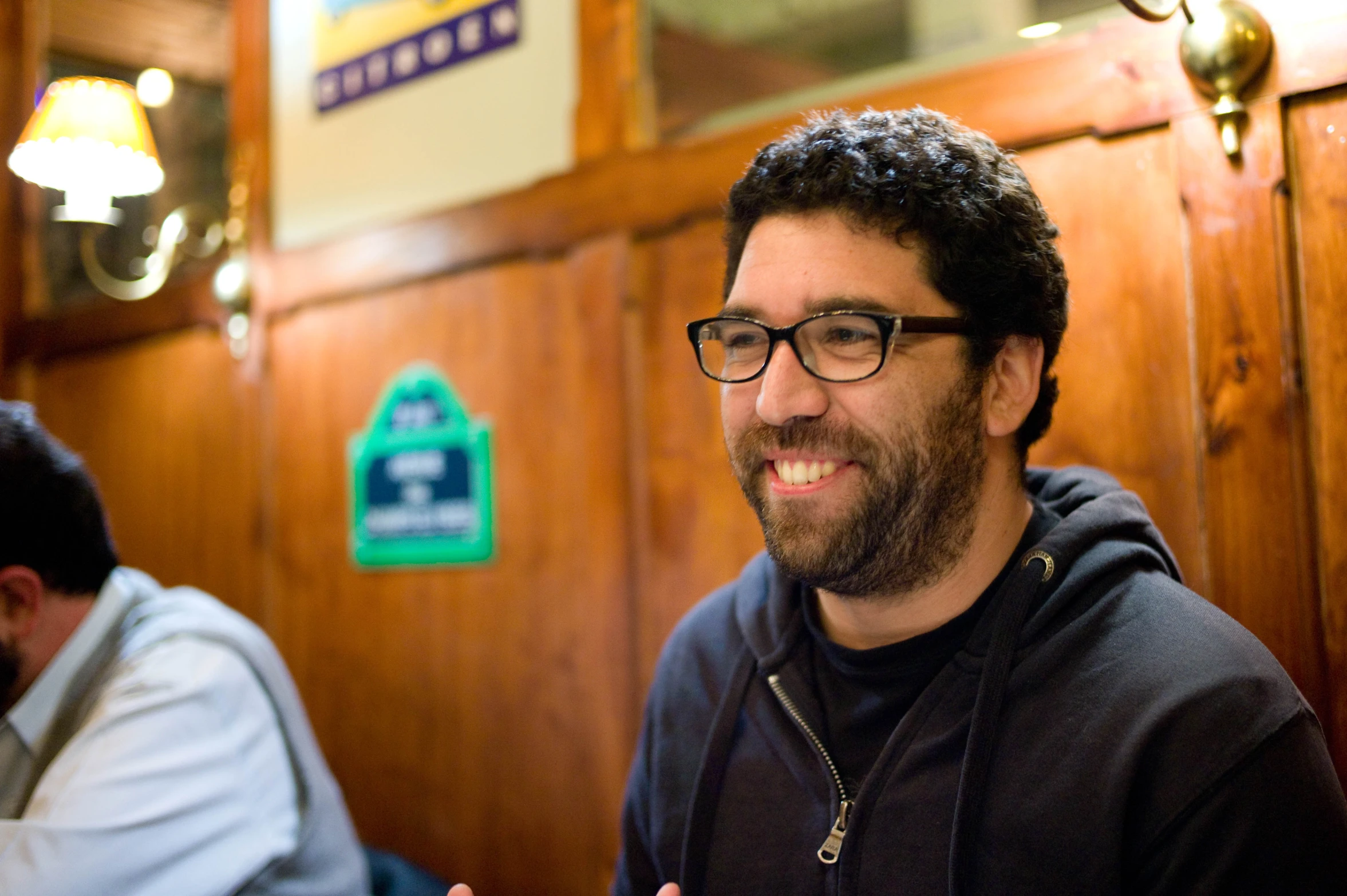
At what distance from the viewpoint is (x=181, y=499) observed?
3426mm

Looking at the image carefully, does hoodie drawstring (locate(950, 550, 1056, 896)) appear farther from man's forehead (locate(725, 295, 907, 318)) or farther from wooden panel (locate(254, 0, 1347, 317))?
wooden panel (locate(254, 0, 1347, 317))

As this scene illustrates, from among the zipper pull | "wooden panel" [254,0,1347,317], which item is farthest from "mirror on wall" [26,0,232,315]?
the zipper pull

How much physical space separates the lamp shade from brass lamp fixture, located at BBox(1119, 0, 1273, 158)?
1.84 metres

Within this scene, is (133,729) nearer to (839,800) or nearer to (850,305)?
(839,800)

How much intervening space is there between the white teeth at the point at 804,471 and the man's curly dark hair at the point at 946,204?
0.79 ft

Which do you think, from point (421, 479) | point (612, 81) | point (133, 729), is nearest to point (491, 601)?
point (421, 479)

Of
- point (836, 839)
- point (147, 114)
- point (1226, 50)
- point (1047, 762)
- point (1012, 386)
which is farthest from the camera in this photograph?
point (147, 114)

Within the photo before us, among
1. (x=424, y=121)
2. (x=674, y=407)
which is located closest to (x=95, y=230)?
(x=424, y=121)

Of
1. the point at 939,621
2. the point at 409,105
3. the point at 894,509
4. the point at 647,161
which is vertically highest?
the point at 409,105

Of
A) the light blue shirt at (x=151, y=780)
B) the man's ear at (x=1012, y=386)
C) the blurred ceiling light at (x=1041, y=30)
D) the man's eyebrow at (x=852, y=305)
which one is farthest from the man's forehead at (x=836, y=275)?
the light blue shirt at (x=151, y=780)

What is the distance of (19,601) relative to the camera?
185 cm

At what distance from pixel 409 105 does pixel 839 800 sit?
222cm

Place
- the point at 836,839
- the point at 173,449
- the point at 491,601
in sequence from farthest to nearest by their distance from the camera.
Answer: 1. the point at 173,449
2. the point at 491,601
3. the point at 836,839

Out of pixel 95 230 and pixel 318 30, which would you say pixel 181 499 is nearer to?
pixel 95 230
